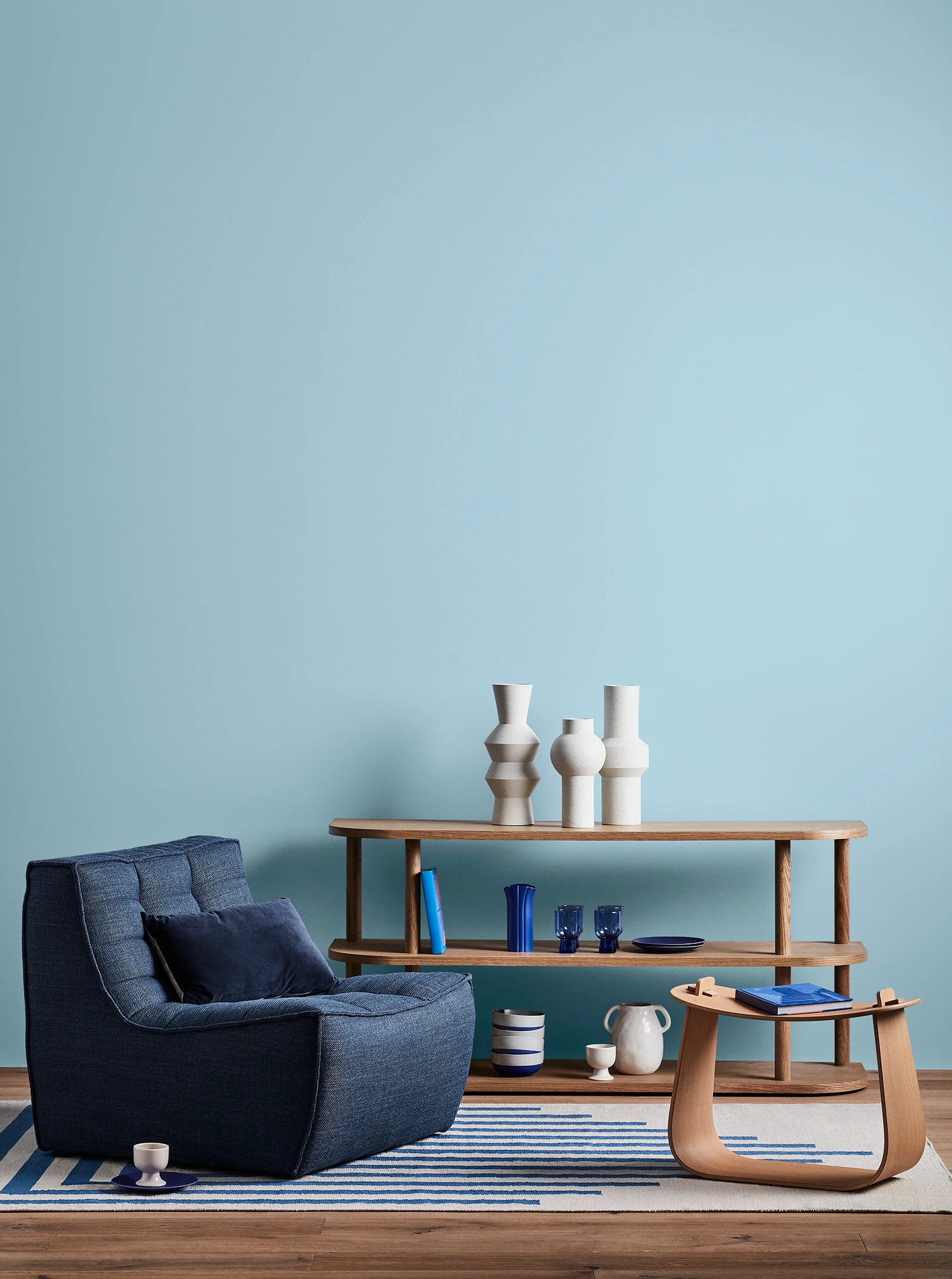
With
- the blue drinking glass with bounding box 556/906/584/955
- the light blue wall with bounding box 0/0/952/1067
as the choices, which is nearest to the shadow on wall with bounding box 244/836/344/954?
the light blue wall with bounding box 0/0/952/1067

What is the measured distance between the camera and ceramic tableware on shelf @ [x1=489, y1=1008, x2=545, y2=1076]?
3514 mm

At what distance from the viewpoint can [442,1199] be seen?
263cm

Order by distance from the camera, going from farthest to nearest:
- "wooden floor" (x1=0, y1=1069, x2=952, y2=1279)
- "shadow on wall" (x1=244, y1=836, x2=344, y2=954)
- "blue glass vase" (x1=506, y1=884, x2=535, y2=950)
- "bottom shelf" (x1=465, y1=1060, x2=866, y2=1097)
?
1. "shadow on wall" (x1=244, y1=836, x2=344, y2=954)
2. "blue glass vase" (x1=506, y1=884, x2=535, y2=950)
3. "bottom shelf" (x1=465, y1=1060, x2=866, y2=1097)
4. "wooden floor" (x1=0, y1=1069, x2=952, y2=1279)

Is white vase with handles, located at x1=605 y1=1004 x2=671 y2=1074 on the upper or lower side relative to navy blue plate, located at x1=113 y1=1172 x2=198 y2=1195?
upper

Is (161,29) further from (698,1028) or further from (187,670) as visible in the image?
(698,1028)

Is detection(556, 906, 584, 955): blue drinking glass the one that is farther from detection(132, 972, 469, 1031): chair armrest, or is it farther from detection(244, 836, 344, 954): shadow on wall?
detection(244, 836, 344, 954): shadow on wall

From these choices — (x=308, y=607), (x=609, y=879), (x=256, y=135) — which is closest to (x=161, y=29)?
(x=256, y=135)

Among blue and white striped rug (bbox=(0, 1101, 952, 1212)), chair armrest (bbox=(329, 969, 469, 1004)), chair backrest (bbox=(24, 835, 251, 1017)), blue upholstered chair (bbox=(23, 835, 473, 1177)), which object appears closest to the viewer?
blue and white striped rug (bbox=(0, 1101, 952, 1212))

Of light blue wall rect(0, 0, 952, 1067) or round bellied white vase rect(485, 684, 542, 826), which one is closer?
round bellied white vase rect(485, 684, 542, 826)

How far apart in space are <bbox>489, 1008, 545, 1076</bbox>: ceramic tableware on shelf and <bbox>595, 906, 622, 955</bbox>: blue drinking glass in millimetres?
254

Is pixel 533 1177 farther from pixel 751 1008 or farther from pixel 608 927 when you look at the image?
pixel 608 927

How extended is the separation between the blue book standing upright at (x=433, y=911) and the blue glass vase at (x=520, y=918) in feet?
0.61

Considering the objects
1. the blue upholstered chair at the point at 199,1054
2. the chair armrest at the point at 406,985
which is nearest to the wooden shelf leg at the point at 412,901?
the chair armrest at the point at 406,985

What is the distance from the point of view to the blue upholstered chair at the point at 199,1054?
2717 mm
